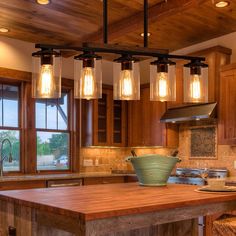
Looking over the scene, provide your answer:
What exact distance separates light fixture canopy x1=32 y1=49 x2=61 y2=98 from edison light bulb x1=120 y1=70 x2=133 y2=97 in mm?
439

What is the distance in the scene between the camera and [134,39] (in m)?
5.12

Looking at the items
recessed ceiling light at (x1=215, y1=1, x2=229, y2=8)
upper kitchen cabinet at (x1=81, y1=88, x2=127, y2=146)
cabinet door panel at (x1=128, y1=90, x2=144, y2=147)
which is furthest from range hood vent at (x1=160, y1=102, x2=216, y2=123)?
recessed ceiling light at (x1=215, y1=1, x2=229, y2=8)

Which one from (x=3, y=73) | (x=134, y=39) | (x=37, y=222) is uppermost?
(x=134, y=39)

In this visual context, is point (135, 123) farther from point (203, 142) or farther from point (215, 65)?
point (215, 65)

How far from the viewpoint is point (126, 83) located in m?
2.45

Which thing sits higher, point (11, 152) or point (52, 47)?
point (52, 47)

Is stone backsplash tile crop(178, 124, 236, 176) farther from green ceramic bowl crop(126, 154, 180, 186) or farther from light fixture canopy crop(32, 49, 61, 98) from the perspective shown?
light fixture canopy crop(32, 49, 61, 98)

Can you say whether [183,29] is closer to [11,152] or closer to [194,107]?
[194,107]

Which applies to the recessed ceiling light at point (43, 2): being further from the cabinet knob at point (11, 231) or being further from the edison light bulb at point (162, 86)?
the cabinet knob at point (11, 231)

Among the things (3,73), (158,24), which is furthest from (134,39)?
(3,73)

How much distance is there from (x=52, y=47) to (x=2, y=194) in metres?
1.00

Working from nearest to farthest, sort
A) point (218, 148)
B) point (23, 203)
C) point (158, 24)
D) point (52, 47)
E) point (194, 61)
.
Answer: point (23, 203) → point (52, 47) → point (194, 61) → point (158, 24) → point (218, 148)

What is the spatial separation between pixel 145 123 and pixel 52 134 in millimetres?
1535

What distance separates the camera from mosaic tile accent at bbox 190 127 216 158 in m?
5.22
